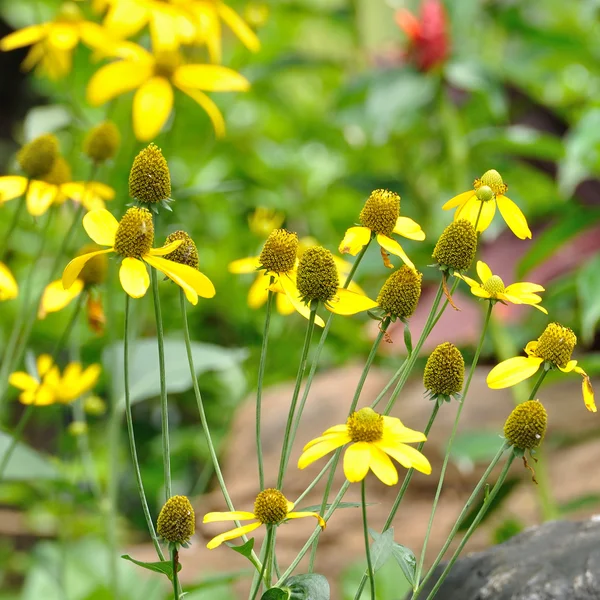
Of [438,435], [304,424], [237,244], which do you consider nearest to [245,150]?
[237,244]

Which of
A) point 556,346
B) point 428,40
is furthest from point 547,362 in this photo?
point 428,40

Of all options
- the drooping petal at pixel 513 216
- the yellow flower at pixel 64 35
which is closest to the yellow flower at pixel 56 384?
the yellow flower at pixel 64 35

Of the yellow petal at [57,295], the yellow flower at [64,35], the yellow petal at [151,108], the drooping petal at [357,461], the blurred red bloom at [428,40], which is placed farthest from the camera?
the blurred red bloom at [428,40]

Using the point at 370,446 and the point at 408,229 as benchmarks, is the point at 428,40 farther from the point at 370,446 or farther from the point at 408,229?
the point at 370,446

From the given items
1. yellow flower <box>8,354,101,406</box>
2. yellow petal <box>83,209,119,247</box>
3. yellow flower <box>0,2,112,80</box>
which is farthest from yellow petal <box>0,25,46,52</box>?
yellow petal <box>83,209,119,247</box>

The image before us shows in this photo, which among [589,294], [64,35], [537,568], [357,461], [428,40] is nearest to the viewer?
[357,461]

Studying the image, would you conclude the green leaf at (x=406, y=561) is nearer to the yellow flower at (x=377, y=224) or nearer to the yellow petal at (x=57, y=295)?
the yellow flower at (x=377, y=224)

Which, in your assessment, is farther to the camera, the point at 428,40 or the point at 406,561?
the point at 428,40
